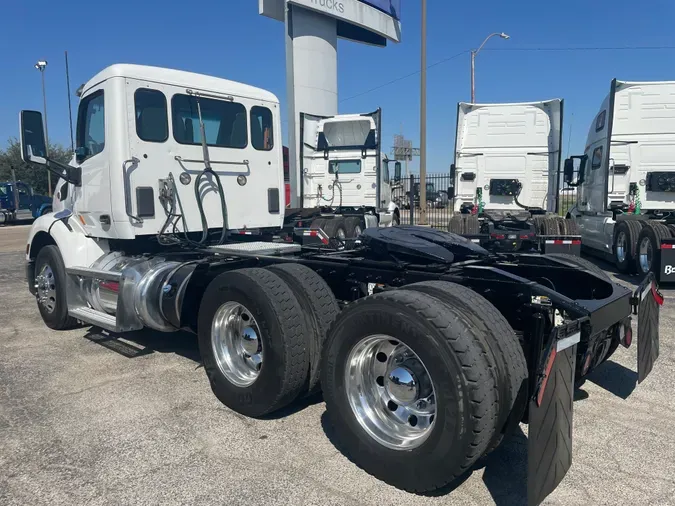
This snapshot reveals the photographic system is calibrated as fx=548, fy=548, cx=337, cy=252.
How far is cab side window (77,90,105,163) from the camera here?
18.5 feet

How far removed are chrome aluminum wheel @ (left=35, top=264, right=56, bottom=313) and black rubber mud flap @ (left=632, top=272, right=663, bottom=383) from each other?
6.01 m

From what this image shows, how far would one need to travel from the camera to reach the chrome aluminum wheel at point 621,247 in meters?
10.3

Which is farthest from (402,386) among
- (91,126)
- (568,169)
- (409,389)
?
(568,169)

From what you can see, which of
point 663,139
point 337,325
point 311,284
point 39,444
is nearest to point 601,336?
point 337,325

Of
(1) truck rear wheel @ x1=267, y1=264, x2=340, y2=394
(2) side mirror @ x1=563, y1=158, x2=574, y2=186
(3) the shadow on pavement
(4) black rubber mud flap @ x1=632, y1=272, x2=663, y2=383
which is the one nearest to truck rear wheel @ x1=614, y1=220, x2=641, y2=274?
(2) side mirror @ x1=563, y1=158, x2=574, y2=186

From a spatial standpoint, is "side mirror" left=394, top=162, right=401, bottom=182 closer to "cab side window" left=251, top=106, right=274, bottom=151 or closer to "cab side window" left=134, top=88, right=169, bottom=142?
"cab side window" left=251, top=106, right=274, bottom=151

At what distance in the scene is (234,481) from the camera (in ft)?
10.4

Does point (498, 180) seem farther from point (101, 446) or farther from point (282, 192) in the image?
point (101, 446)

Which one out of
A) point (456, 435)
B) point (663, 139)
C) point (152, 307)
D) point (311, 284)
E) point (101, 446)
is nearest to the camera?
point (456, 435)

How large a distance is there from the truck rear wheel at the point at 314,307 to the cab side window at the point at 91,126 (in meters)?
2.93

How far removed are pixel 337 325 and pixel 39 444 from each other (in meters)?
2.20

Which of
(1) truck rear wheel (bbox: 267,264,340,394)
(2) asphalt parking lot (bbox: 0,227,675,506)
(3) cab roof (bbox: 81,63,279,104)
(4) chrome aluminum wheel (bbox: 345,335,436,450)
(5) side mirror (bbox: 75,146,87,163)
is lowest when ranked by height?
(2) asphalt parking lot (bbox: 0,227,675,506)

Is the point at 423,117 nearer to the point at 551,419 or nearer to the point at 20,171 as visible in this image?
the point at 551,419

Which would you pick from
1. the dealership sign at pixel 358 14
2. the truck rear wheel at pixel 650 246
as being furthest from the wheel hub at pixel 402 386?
the dealership sign at pixel 358 14
